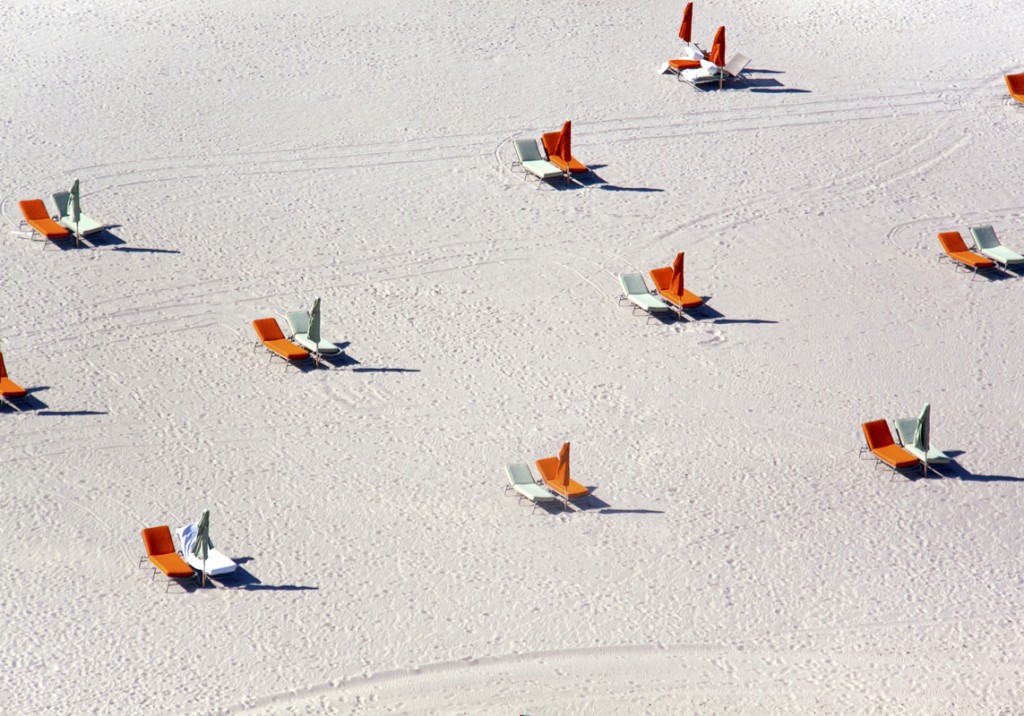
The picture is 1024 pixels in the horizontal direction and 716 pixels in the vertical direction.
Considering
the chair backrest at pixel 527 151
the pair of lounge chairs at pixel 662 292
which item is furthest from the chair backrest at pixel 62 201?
the pair of lounge chairs at pixel 662 292

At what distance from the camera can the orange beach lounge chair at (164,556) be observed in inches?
802

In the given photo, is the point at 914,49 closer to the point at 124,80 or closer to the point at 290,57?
the point at 290,57

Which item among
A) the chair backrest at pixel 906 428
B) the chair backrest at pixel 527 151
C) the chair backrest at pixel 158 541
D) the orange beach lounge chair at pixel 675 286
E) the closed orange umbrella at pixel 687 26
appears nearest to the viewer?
the chair backrest at pixel 158 541

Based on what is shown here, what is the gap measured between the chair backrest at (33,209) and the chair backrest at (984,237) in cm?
1572

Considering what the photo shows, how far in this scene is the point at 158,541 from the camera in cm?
2070

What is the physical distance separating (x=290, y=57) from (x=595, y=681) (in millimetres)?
18043

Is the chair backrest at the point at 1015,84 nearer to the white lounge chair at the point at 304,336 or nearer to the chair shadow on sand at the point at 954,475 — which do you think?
the chair shadow on sand at the point at 954,475

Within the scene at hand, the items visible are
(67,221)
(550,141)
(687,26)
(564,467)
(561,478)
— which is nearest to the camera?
(564,467)

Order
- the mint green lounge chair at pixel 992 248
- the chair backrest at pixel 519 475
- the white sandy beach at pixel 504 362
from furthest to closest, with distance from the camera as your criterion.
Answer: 1. the mint green lounge chair at pixel 992 248
2. the chair backrest at pixel 519 475
3. the white sandy beach at pixel 504 362

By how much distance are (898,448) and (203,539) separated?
388 inches

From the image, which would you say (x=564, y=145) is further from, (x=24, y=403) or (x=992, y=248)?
(x=24, y=403)

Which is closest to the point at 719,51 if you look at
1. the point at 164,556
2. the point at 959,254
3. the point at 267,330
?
the point at 959,254

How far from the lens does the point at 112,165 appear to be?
2961cm

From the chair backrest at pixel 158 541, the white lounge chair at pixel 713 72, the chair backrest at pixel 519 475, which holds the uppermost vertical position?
the white lounge chair at pixel 713 72
